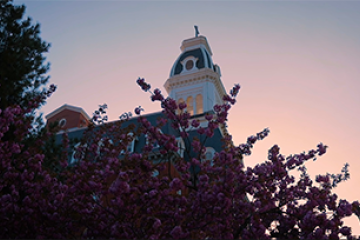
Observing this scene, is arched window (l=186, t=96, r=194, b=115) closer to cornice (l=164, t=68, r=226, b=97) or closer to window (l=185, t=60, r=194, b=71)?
cornice (l=164, t=68, r=226, b=97)

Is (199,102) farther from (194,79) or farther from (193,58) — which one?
(193,58)

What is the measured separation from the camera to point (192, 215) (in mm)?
6430

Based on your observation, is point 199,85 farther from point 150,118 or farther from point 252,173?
point 252,173

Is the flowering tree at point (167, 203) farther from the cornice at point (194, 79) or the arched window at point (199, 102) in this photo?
the cornice at point (194, 79)

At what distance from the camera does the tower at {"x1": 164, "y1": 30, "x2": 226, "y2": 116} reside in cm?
3206

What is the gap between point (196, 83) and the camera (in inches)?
1309

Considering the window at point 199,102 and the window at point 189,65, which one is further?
the window at point 189,65

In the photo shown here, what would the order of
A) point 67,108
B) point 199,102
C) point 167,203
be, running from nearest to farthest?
point 167,203 < point 67,108 < point 199,102

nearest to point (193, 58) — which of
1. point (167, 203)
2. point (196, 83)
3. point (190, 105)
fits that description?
point (196, 83)

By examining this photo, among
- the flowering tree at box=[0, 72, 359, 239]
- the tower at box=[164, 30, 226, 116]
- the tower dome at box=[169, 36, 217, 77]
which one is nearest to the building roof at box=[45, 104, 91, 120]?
the tower at box=[164, 30, 226, 116]

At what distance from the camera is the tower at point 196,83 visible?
32.1 m

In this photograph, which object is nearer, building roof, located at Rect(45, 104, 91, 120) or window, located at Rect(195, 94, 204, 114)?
building roof, located at Rect(45, 104, 91, 120)

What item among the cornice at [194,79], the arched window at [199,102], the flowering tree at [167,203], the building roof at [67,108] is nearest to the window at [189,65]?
the cornice at [194,79]

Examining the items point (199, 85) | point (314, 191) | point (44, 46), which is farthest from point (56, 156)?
point (199, 85)
